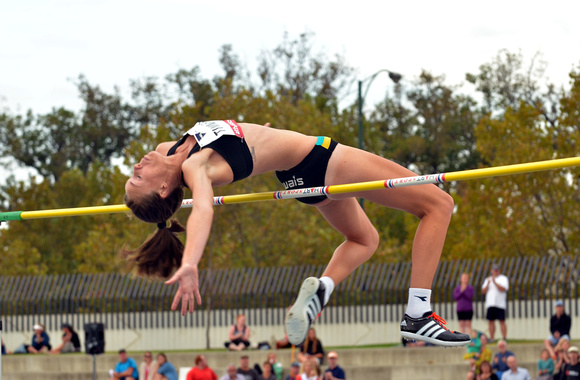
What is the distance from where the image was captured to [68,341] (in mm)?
18438

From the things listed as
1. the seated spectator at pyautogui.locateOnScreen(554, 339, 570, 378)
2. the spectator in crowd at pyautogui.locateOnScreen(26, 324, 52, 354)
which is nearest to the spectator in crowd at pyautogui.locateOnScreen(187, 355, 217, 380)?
the spectator in crowd at pyautogui.locateOnScreen(26, 324, 52, 354)

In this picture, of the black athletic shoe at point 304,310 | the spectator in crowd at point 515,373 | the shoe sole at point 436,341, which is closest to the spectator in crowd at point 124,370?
the spectator in crowd at point 515,373

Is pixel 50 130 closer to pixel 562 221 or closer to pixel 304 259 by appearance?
pixel 304 259

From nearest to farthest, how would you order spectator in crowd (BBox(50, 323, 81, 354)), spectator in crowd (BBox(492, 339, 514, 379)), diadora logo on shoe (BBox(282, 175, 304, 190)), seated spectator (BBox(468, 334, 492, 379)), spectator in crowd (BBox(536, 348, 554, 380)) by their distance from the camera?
diadora logo on shoe (BBox(282, 175, 304, 190)), spectator in crowd (BBox(536, 348, 554, 380)), spectator in crowd (BBox(492, 339, 514, 379)), seated spectator (BBox(468, 334, 492, 379)), spectator in crowd (BBox(50, 323, 81, 354))

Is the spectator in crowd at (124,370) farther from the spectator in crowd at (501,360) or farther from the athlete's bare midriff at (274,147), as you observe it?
the athlete's bare midriff at (274,147)

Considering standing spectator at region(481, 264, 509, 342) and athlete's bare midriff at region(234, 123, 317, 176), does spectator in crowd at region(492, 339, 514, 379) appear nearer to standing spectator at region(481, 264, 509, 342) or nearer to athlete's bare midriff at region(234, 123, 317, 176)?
standing spectator at region(481, 264, 509, 342)

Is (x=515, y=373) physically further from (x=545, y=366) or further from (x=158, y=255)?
(x=158, y=255)

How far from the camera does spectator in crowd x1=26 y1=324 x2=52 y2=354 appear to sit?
60.2ft

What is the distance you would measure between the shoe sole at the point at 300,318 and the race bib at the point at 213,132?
0.98m

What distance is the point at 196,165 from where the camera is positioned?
16.3ft

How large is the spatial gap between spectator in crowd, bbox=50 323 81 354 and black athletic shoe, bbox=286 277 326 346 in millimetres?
13598

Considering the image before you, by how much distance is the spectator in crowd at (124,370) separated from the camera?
1564 cm

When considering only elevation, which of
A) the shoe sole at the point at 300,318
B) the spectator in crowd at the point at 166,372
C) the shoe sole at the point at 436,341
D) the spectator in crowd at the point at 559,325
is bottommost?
the spectator in crowd at the point at 166,372

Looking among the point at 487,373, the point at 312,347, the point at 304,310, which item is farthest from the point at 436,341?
the point at 312,347
